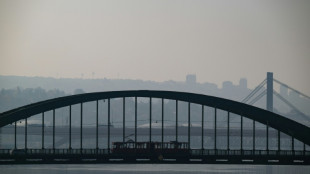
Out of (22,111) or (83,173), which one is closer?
(22,111)

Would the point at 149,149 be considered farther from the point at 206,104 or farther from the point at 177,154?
the point at 206,104

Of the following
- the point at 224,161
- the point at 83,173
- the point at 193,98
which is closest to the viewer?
the point at 224,161

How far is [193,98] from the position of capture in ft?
480

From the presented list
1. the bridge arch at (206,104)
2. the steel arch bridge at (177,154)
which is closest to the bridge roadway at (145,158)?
the steel arch bridge at (177,154)

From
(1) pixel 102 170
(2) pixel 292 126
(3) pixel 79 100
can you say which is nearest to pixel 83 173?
(1) pixel 102 170

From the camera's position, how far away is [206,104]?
5763 inches

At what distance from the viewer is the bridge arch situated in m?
145

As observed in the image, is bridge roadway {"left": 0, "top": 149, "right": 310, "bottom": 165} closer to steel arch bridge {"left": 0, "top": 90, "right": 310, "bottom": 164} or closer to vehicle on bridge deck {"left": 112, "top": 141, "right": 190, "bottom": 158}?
steel arch bridge {"left": 0, "top": 90, "right": 310, "bottom": 164}

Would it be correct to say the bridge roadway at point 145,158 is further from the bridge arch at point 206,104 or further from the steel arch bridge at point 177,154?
the bridge arch at point 206,104

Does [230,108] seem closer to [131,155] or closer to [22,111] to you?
[131,155]

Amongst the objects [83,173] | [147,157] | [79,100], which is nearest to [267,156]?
[147,157]

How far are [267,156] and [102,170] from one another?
60.4 metres

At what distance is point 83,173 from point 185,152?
40.6 m

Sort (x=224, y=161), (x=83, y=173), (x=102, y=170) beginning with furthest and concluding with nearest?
1. (x=102, y=170)
2. (x=83, y=173)
3. (x=224, y=161)
